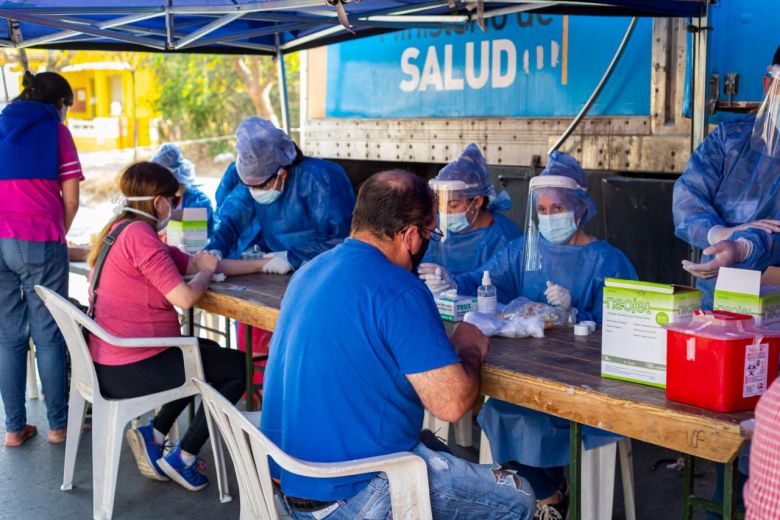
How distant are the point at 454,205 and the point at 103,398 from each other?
1706 millimetres

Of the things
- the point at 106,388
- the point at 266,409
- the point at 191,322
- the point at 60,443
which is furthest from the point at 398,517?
the point at 60,443

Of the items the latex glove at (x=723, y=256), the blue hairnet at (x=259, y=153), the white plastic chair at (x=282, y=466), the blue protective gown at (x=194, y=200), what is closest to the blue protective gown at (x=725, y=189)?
the latex glove at (x=723, y=256)

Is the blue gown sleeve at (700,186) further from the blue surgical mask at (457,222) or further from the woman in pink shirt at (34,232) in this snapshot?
the woman in pink shirt at (34,232)

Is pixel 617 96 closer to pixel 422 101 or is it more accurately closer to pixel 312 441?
pixel 422 101

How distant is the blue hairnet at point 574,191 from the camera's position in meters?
3.46

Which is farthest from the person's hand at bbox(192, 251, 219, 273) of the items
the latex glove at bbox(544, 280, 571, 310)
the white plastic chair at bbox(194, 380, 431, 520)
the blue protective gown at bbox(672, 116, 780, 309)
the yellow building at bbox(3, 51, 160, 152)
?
the yellow building at bbox(3, 51, 160, 152)

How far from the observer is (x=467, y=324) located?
287cm

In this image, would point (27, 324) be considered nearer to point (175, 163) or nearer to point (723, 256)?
point (175, 163)

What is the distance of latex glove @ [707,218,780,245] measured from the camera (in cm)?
331

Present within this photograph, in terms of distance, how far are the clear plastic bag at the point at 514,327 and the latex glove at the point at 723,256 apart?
1.74ft

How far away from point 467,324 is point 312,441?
0.74 m

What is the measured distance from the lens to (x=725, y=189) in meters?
3.69

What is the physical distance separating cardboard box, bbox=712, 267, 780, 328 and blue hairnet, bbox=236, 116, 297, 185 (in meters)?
2.78

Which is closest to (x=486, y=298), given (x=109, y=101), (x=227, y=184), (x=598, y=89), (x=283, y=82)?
(x=598, y=89)
